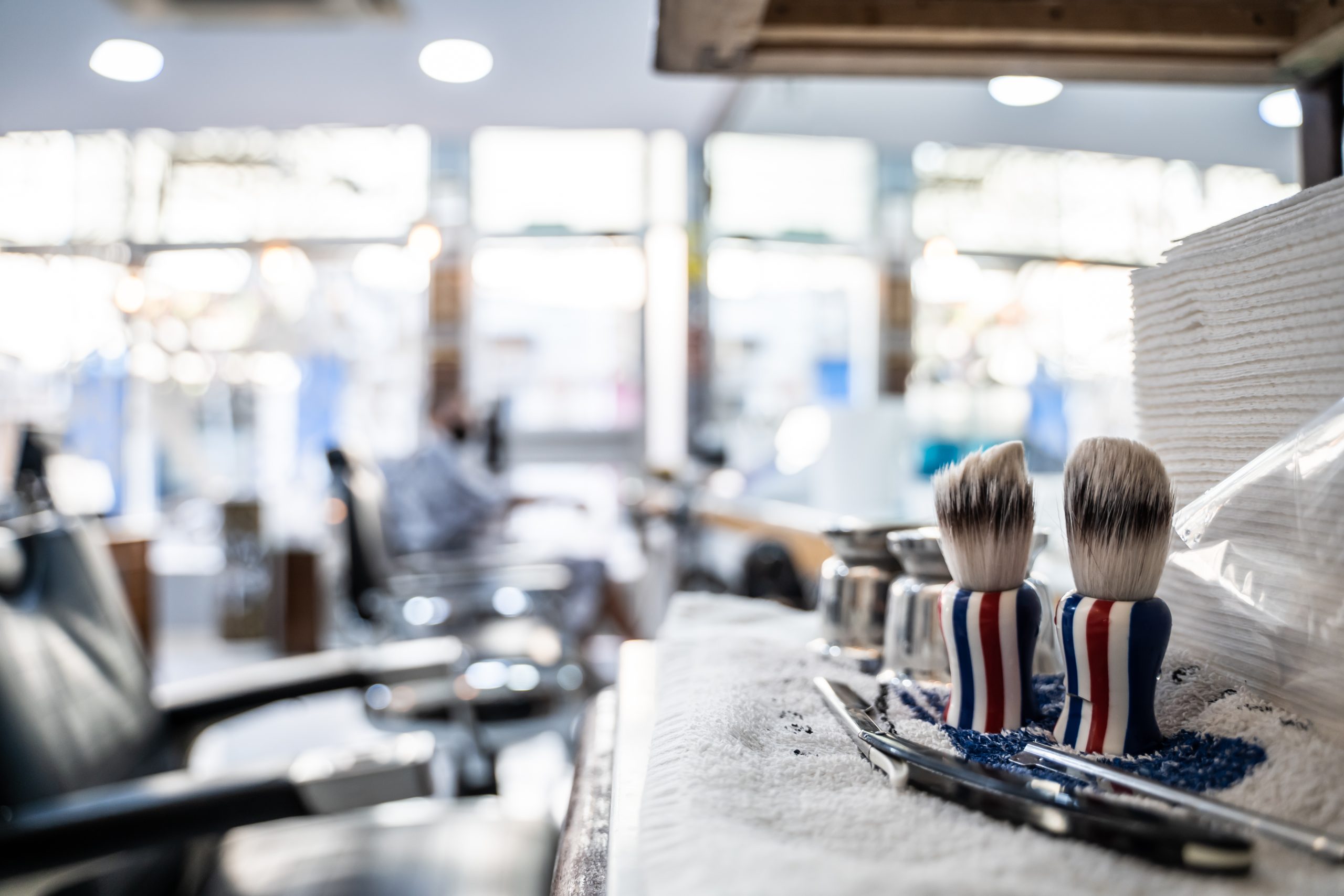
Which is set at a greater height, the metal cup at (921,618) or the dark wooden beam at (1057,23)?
the dark wooden beam at (1057,23)

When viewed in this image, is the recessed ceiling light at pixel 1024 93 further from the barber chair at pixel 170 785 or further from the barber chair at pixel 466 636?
the barber chair at pixel 466 636

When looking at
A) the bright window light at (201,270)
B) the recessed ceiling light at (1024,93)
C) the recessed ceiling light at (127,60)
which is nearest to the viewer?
the recessed ceiling light at (1024,93)

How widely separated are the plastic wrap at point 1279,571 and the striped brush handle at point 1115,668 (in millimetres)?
56

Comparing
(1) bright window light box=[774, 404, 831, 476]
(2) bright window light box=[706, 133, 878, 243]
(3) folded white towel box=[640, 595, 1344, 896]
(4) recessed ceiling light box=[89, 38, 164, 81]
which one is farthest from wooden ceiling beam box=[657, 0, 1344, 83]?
(2) bright window light box=[706, 133, 878, 243]

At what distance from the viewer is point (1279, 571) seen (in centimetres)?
43

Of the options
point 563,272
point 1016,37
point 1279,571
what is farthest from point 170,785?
point 563,272

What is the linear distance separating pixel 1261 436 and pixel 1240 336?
6 cm

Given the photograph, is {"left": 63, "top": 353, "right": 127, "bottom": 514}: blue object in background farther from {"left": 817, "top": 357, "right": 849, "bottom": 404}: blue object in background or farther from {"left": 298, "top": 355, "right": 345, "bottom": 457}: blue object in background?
{"left": 817, "top": 357, "right": 849, "bottom": 404}: blue object in background

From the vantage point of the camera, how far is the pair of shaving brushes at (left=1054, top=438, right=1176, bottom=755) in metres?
0.43

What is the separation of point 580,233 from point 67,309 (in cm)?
330

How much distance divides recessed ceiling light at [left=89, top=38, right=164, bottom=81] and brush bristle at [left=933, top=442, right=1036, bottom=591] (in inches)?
152

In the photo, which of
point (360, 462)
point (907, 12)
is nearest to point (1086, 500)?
point (907, 12)

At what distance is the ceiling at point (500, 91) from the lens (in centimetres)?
307

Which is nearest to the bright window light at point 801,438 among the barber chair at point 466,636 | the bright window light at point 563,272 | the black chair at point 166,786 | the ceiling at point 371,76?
the barber chair at point 466,636
